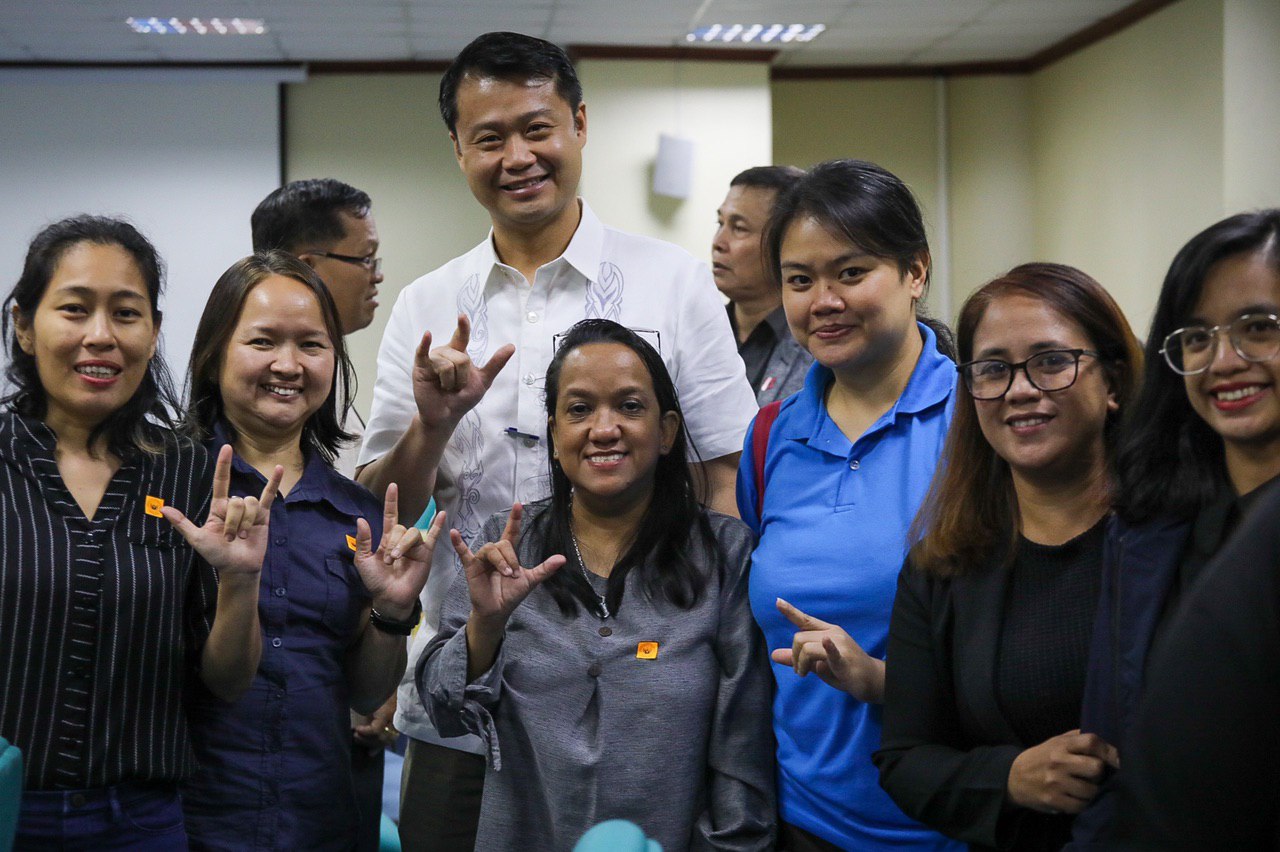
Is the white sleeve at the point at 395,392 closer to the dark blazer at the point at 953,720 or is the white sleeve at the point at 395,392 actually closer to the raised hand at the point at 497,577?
the raised hand at the point at 497,577

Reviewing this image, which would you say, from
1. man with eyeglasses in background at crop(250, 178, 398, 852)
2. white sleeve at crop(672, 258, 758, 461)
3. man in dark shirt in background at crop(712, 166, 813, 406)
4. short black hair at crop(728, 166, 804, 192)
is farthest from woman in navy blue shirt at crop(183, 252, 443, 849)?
short black hair at crop(728, 166, 804, 192)

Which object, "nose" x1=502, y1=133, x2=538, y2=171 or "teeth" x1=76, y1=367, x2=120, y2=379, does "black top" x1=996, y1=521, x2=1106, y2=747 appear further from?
"teeth" x1=76, y1=367, x2=120, y2=379

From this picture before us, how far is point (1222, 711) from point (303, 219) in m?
2.54

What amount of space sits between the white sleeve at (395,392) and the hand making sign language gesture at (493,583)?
1.80 ft

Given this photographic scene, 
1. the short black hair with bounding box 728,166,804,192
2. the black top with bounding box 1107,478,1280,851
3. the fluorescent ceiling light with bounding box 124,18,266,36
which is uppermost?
the fluorescent ceiling light with bounding box 124,18,266,36

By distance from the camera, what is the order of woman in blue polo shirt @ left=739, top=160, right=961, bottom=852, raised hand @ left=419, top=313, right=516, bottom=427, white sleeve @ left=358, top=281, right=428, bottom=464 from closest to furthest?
woman in blue polo shirt @ left=739, top=160, right=961, bottom=852 < raised hand @ left=419, top=313, right=516, bottom=427 < white sleeve @ left=358, top=281, right=428, bottom=464

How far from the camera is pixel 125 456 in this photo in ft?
5.83

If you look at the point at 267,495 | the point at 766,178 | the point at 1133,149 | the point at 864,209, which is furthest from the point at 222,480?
the point at 1133,149

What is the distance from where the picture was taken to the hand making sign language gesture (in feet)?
5.65

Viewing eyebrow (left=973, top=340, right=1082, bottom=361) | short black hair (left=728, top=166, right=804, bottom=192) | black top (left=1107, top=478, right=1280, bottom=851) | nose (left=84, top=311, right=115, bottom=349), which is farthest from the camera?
short black hair (left=728, top=166, right=804, bottom=192)

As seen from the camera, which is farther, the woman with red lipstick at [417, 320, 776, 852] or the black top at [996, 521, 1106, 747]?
the woman with red lipstick at [417, 320, 776, 852]

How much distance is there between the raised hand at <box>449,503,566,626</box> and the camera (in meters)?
1.72

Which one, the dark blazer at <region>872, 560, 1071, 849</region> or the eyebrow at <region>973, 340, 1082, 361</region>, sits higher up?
the eyebrow at <region>973, 340, 1082, 361</region>

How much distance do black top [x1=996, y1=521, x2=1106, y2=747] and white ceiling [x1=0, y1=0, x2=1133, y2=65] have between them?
5.50m
